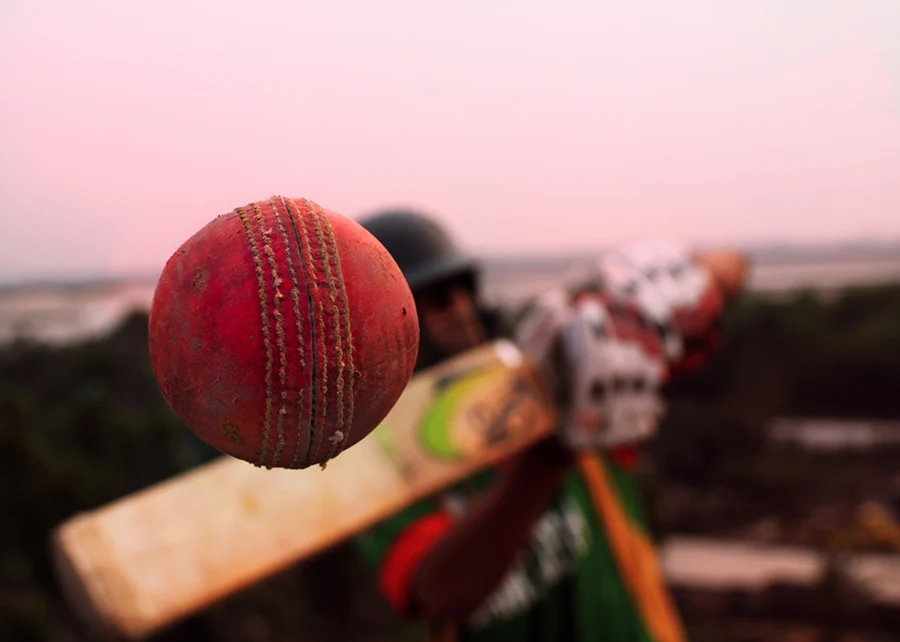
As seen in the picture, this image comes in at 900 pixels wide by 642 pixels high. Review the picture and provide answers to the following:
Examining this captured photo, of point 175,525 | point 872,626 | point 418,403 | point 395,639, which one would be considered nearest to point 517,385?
point 418,403

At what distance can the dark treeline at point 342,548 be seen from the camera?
5.59 meters

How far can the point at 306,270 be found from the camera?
0.51 metres

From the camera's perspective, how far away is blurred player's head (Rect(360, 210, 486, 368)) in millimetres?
1686

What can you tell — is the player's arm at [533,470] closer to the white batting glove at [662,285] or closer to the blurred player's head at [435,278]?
the white batting glove at [662,285]

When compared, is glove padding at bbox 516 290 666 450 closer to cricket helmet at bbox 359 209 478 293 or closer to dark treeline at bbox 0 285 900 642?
cricket helmet at bbox 359 209 478 293

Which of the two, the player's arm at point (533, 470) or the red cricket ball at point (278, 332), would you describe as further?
the player's arm at point (533, 470)

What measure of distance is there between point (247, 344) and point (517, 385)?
1028mm

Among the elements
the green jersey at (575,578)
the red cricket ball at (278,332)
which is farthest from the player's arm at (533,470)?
the red cricket ball at (278,332)

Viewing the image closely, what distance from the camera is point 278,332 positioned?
0.50 meters

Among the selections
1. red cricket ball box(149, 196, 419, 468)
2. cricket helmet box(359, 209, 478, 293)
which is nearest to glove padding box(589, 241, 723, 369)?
cricket helmet box(359, 209, 478, 293)

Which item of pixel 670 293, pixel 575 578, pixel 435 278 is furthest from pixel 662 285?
pixel 575 578

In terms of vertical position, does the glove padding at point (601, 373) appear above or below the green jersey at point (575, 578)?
above

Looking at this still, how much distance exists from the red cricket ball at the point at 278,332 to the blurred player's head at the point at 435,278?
41.4 inches

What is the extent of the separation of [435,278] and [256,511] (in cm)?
69
